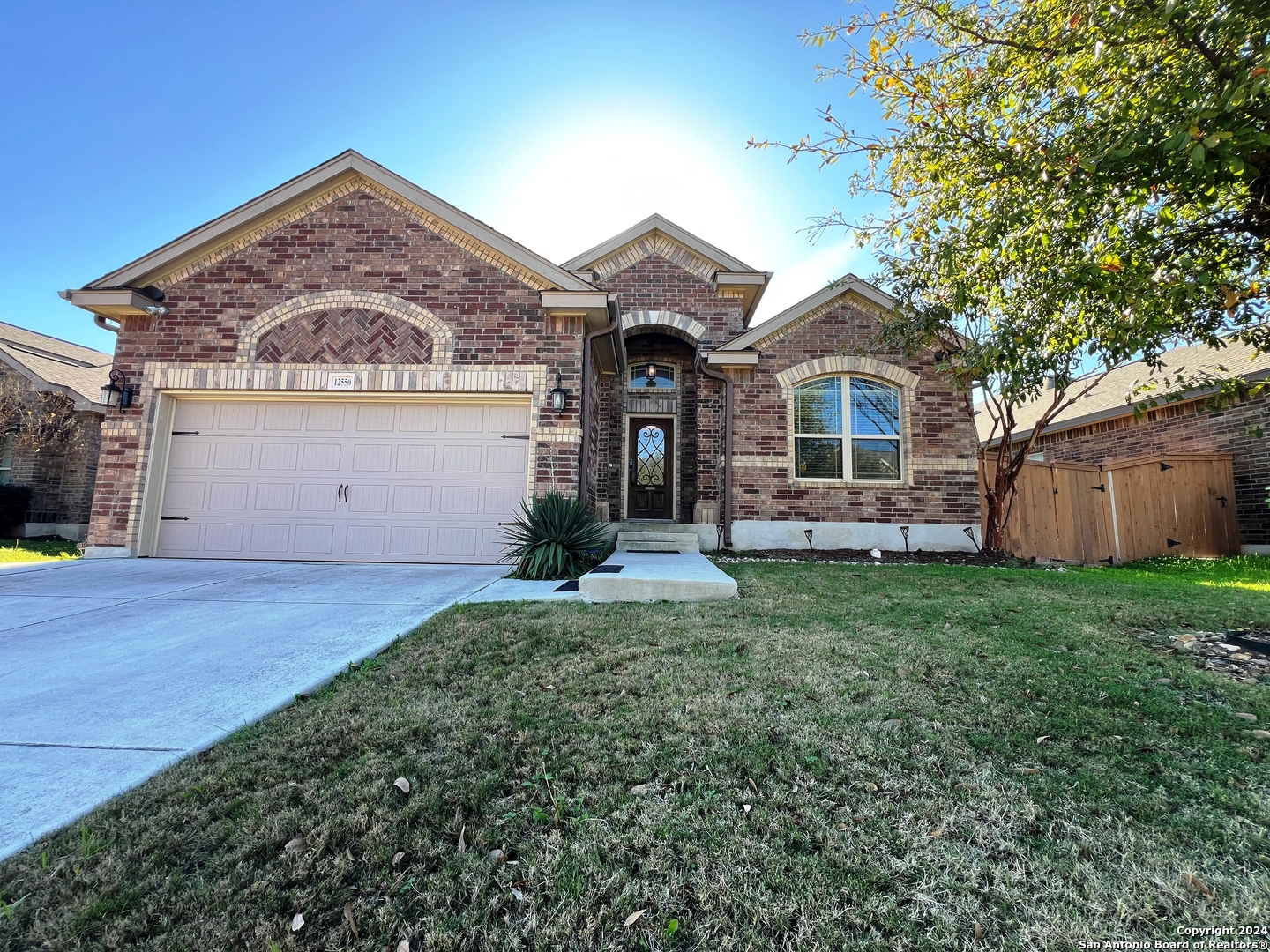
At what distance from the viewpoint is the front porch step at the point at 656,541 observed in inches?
372

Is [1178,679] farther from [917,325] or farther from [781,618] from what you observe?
[917,325]

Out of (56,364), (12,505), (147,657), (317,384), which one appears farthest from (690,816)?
(56,364)

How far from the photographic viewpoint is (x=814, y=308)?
1071 cm

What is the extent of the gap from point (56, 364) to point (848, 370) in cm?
1921

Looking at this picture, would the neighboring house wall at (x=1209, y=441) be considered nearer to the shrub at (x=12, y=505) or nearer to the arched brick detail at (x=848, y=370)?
the arched brick detail at (x=848, y=370)

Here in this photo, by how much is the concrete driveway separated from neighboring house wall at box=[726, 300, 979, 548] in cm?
586

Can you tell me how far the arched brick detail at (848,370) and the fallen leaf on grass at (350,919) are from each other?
1037cm

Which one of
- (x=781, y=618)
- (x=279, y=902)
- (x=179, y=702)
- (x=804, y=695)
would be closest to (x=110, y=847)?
(x=279, y=902)

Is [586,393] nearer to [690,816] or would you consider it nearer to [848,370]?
[848,370]

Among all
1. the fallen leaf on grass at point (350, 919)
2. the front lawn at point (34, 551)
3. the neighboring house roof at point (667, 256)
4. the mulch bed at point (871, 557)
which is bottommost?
the fallen leaf on grass at point (350, 919)

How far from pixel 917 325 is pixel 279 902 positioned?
9.56 metres

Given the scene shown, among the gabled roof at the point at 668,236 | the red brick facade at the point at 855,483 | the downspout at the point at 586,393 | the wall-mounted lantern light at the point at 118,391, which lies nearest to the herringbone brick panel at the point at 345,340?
the wall-mounted lantern light at the point at 118,391

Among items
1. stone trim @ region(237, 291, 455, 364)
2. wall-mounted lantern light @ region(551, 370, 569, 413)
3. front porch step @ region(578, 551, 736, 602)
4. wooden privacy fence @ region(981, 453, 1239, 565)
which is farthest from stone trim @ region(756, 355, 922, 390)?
front porch step @ region(578, 551, 736, 602)

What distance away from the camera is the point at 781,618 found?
4613mm
